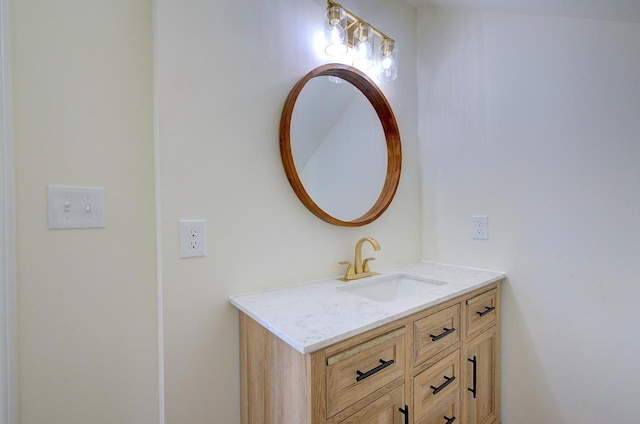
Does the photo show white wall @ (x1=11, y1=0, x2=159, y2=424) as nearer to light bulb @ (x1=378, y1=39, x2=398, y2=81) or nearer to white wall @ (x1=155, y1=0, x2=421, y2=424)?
white wall @ (x1=155, y1=0, x2=421, y2=424)

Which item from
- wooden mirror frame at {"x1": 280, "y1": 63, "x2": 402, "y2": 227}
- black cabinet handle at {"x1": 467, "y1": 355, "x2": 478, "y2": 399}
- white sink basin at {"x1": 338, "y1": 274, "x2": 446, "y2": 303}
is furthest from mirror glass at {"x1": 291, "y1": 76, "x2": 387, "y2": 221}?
black cabinet handle at {"x1": 467, "y1": 355, "x2": 478, "y2": 399}

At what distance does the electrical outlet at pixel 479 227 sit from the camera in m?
1.45

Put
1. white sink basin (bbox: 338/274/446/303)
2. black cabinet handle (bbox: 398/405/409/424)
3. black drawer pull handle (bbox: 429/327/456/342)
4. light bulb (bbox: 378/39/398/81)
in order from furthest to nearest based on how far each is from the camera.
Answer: light bulb (bbox: 378/39/398/81) < white sink basin (bbox: 338/274/446/303) < black drawer pull handle (bbox: 429/327/456/342) < black cabinet handle (bbox: 398/405/409/424)

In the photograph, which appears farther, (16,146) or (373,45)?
(373,45)

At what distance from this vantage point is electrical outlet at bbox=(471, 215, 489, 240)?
4.77ft

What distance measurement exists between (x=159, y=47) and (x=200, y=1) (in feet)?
0.74

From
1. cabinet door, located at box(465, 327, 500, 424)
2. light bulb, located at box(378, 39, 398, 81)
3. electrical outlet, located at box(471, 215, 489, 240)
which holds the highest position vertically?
light bulb, located at box(378, 39, 398, 81)

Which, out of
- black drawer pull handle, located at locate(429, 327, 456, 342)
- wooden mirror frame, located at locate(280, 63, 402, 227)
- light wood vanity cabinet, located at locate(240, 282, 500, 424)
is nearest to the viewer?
light wood vanity cabinet, located at locate(240, 282, 500, 424)

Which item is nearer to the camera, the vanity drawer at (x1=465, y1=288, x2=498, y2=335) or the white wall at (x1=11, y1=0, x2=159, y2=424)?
the white wall at (x1=11, y1=0, x2=159, y2=424)

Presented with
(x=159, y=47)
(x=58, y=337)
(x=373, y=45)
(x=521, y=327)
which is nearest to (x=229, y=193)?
(x=159, y=47)

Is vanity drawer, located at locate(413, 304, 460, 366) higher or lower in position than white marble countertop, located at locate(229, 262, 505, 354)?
lower

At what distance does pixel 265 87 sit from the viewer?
1115mm

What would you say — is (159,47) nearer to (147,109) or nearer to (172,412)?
(147,109)

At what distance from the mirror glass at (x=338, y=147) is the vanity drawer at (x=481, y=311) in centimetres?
62
